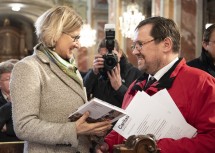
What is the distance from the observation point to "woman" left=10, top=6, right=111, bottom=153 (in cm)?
231

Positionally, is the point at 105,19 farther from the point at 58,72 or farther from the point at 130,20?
the point at 58,72

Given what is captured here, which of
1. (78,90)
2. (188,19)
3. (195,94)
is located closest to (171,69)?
(195,94)

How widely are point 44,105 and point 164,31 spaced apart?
80cm

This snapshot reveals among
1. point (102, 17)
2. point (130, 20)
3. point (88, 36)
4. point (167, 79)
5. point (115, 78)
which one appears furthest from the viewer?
point (102, 17)

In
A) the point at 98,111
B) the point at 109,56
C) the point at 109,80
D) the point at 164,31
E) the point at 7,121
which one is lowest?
the point at 7,121

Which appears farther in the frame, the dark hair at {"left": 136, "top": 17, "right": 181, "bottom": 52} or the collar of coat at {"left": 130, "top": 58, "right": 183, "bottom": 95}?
the dark hair at {"left": 136, "top": 17, "right": 181, "bottom": 52}

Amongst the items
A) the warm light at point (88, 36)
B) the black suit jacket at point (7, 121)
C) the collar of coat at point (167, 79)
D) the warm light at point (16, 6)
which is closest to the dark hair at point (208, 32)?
the collar of coat at point (167, 79)

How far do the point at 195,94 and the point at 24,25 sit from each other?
17358 millimetres

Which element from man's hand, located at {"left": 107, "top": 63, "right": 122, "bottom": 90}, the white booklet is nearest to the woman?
the white booklet

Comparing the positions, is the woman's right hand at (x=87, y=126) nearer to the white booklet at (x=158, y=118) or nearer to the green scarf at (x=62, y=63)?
the white booklet at (x=158, y=118)

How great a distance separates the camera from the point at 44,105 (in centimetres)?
241

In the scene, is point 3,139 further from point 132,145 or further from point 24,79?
point 132,145

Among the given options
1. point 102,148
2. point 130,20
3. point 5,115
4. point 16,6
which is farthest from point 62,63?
point 16,6

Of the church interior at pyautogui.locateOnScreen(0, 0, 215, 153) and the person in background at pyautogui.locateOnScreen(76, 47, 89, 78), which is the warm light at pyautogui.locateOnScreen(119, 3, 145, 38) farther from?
the person in background at pyautogui.locateOnScreen(76, 47, 89, 78)
